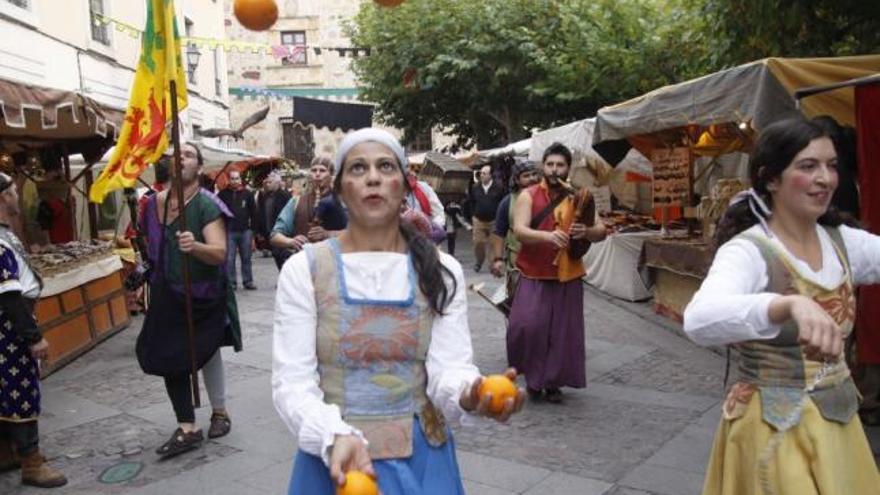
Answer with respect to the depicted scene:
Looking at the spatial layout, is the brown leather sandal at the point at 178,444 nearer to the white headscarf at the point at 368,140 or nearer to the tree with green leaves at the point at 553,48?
the white headscarf at the point at 368,140

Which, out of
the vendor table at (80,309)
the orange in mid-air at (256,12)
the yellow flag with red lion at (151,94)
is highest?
the orange in mid-air at (256,12)

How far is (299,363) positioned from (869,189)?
11.8ft

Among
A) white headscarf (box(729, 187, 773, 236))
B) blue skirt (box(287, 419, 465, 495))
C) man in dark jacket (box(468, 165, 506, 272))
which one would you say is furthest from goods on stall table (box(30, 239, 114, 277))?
man in dark jacket (box(468, 165, 506, 272))

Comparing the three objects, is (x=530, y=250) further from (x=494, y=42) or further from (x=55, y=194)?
(x=494, y=42)

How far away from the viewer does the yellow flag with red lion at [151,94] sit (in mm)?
4566

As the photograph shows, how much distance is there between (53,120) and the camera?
639 centimetres

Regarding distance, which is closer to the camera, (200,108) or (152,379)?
(152,379)

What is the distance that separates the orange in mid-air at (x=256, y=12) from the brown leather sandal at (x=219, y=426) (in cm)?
259

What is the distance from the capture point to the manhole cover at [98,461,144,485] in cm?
456

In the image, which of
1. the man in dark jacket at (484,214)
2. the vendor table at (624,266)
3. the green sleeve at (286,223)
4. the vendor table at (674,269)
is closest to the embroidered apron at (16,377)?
the green sleeve at (286,223)

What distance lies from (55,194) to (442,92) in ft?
46.9

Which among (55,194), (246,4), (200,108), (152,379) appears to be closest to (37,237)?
(55,194)

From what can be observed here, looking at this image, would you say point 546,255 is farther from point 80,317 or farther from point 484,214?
point 484,214

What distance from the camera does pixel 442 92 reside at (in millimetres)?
22609
